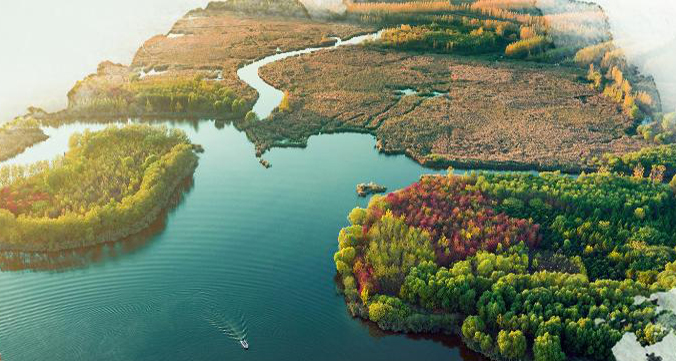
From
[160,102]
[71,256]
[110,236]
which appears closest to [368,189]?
[110,236]

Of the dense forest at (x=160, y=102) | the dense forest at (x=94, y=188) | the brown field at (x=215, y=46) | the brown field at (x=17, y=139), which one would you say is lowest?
the dense forest at (x=94, y=188)

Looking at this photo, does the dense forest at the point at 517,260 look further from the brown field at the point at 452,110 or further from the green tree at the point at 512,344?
the brown field at the point at 452,110

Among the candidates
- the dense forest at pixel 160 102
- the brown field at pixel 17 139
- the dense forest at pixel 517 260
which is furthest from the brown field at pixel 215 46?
the dense forest at pixel 517 260

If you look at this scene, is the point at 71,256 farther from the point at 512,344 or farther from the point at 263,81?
the point at 263,81

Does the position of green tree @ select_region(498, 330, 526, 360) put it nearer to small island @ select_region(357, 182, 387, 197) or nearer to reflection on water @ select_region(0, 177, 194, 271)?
small island @ select_region(357, 182, 387, 197)

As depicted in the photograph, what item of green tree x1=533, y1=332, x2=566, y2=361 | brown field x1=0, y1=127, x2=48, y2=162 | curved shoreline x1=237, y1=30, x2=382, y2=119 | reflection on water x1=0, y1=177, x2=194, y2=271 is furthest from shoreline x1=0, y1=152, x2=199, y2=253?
green tree x1=533, y1=332, x2=566, y2=361

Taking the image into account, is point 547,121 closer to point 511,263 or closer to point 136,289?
point 511,263
